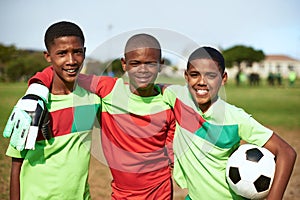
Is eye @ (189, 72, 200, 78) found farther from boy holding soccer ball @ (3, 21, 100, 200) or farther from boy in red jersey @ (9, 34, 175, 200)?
boy holding soccer ball @ (3, 21, 100, 200)

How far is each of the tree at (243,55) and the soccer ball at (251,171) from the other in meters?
67.5

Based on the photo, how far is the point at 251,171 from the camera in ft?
8.98

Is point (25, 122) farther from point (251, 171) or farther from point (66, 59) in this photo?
point (251, 171)

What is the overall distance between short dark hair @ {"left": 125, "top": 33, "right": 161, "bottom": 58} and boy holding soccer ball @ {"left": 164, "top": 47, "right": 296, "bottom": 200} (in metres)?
0.30

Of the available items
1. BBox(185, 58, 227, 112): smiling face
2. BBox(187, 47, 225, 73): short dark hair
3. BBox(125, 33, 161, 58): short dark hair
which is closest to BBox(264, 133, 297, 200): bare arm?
BBox(185, 58, 227, 112): smiling face

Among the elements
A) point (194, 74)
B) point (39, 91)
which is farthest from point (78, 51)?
point (194, 74)

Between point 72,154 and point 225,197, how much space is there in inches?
44.9

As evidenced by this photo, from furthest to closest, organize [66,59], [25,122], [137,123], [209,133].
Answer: [137,123], [209,133], [66,59], [25,122]

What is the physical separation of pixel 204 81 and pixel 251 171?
73 centimetres

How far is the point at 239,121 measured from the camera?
8.79ft

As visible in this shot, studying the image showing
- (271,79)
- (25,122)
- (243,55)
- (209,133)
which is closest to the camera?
(25,122)

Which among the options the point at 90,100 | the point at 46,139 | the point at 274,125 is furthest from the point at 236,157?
the point at 274,125

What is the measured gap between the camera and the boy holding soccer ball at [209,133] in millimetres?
2637

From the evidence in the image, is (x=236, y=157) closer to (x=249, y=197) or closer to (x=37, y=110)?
(x=249, y=197)
